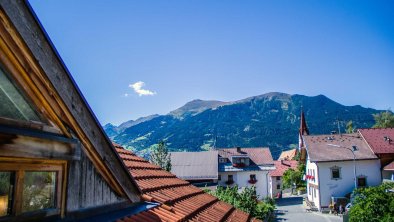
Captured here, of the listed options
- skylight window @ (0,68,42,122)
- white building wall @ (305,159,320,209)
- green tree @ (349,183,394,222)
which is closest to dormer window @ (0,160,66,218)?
skylight window @ (0,68,42,122)

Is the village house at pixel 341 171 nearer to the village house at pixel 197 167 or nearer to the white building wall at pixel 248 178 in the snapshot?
the white building wall at pixel 248 178

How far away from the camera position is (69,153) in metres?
2.54

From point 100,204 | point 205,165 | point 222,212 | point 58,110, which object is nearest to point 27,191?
point 58,110

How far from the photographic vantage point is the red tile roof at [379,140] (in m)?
38.8

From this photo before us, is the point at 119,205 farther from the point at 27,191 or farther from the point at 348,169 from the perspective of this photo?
the point at 348,169

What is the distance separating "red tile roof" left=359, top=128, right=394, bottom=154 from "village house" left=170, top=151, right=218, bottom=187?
22299mm

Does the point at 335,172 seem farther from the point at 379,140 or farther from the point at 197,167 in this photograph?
the point at 197,167

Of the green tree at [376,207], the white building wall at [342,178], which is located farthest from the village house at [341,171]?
the green tree at [376,207]

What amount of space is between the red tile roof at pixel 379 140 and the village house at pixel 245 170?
15716 millimetres

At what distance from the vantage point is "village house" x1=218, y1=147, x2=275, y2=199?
50353mm

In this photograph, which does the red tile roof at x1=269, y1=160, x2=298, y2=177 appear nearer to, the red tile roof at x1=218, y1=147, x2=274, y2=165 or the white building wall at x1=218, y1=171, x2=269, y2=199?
the red tile roof at x1=218, y1=147, x2=274, y2=165

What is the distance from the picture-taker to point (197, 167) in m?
51.6

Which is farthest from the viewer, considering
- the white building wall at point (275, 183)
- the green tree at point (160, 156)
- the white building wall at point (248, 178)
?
the white building wall at point (275, 183)

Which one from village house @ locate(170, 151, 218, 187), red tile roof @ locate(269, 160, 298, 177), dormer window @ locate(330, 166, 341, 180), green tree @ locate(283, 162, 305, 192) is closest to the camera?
dormer window @ locate(330, 166, 341, 180)
